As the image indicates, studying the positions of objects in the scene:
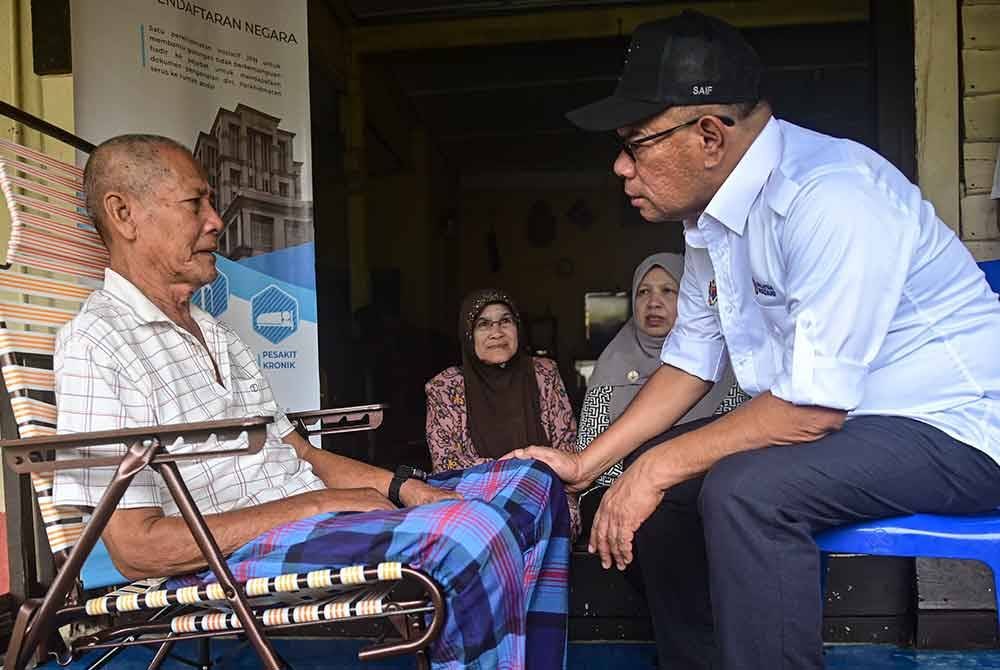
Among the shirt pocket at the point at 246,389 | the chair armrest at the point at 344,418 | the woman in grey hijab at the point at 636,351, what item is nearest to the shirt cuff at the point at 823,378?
the chair armrest at the point at 344,418

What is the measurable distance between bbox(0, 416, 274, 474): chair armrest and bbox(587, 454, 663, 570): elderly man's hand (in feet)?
2.33

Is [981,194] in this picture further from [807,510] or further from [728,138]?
[807,510]

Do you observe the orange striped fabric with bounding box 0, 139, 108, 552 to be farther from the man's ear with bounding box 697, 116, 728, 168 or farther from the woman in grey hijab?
the woman in grey hijab

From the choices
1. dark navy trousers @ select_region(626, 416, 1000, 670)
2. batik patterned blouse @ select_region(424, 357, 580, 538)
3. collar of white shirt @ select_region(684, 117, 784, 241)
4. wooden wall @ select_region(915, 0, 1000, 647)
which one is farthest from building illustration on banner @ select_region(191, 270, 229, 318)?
wooden wall @ select_region(915, 0, 1000, 647)

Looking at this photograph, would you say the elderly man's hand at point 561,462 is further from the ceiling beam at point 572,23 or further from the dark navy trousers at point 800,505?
the ceiling beam at point 572,23

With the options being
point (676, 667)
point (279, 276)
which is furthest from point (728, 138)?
point (279, 276)

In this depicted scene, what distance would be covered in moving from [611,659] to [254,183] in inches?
85.7

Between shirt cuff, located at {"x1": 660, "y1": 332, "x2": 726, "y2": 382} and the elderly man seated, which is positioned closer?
the elderly man seated

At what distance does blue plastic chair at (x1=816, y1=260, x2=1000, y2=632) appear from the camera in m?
1.56

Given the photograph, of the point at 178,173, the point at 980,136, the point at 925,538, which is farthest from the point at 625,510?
the point at 980,136

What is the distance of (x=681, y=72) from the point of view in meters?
1.71

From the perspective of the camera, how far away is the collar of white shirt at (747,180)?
1771 mm

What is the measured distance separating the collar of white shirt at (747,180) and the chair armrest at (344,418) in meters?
0.95

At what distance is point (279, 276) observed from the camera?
136 inches
